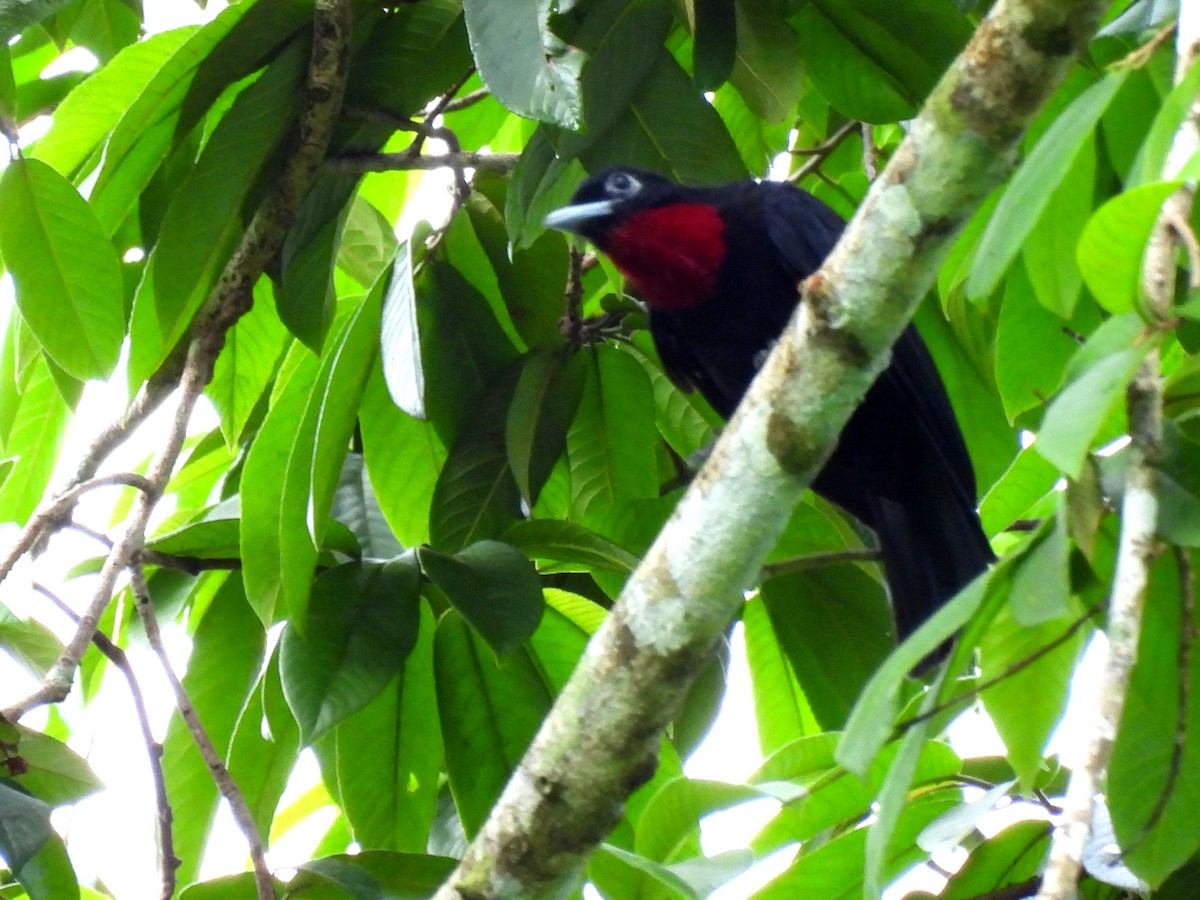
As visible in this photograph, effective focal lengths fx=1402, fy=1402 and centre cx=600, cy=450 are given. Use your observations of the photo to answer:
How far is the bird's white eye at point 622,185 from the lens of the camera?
325 cm

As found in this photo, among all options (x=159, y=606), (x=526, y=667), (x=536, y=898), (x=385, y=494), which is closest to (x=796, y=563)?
(x=526, y=667)

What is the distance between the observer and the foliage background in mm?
1927

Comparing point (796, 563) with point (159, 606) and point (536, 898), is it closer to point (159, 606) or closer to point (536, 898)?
point (536, 898)

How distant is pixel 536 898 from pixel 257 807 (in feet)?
3.75

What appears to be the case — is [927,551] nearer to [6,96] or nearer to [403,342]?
[403,342]

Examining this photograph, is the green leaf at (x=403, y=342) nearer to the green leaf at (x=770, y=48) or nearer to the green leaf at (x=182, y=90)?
the green leaf at (x=182, y=90)

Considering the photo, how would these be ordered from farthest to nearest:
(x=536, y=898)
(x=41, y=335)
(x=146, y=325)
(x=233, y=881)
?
(x=146, y=325) → (x=41, y=335) → (x=233, y=881) → (x=536, y=898)

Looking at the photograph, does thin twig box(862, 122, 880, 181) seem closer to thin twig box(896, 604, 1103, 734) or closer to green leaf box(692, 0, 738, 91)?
green leaf box(692, 0, 738, 91)

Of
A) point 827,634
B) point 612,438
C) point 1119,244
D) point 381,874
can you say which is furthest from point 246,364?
point 1119,244

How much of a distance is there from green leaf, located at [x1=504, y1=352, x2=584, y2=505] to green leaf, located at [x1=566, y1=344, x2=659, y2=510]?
0.46 feet

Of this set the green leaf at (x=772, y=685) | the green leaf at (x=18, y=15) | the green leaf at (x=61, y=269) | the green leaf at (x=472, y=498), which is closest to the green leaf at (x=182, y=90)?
the green leaf at (x=61, y=269)

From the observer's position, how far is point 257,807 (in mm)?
2705

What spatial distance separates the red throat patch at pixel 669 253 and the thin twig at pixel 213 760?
56.1 inches

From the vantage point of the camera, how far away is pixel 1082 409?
115cm
